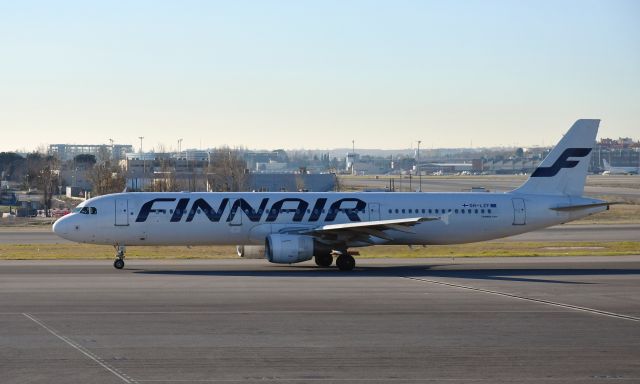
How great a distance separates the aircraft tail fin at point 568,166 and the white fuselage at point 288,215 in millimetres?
590

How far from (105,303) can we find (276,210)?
13.7m

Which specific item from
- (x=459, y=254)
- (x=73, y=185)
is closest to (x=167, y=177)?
(x=73, y=185)

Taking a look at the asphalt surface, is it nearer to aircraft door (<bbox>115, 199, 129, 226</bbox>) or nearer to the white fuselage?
the white fuselage

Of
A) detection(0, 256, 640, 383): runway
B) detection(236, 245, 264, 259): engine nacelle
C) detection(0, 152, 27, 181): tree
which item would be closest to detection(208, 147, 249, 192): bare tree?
detection(236, 245, 264, 259): engine nacelle

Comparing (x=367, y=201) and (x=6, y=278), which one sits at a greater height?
(x=367, y=201)

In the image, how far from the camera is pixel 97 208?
39.4 m

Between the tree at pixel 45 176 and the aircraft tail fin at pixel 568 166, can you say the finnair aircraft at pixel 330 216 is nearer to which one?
the aircraft tail fin at pixel 568 166

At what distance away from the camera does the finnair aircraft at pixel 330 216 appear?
39.3m

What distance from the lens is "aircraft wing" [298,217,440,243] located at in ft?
127

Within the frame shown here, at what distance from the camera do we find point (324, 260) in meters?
41.4

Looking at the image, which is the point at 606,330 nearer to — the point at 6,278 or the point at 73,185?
the point at 6,278

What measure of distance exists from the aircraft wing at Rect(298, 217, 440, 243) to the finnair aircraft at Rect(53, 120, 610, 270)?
0.14ft

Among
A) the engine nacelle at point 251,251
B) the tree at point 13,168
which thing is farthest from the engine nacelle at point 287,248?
the tree at point 13,168

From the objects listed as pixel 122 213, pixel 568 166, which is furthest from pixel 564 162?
pixel 122 213
